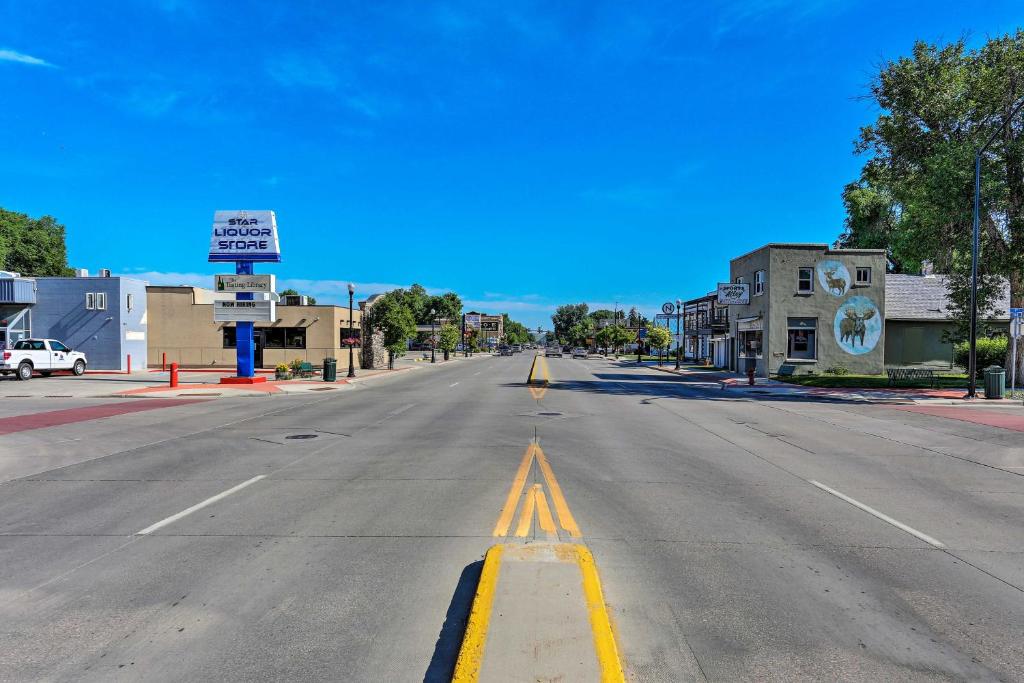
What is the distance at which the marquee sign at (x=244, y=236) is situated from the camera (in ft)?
101

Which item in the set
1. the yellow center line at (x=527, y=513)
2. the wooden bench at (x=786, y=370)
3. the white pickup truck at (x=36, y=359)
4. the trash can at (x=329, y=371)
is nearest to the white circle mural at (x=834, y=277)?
the wooden bench at (x=786, y=370)

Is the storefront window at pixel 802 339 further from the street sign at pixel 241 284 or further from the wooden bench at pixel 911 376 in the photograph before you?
the street sign at pixel 241 284

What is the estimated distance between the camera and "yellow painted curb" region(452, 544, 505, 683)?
3609mm

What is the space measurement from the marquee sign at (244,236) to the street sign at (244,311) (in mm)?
2321

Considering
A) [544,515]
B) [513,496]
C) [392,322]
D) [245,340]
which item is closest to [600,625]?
[544,515]

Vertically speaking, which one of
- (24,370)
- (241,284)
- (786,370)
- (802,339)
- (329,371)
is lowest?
(786,370)

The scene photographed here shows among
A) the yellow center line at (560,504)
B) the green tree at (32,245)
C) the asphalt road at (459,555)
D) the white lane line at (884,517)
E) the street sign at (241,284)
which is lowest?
the white lane line at (884,517)

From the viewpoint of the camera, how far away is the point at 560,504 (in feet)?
25.3

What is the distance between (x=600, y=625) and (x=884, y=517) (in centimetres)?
521

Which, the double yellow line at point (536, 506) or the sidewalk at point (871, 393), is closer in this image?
the double yellow line at point (536, 506)

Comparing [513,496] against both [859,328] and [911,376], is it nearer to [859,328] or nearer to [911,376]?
[911,376]

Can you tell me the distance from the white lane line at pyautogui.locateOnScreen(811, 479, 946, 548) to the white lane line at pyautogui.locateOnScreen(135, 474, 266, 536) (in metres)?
8.48

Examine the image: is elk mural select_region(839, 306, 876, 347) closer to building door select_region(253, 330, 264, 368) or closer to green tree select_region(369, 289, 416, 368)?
green tree select_region(369, 289, 416, 368)

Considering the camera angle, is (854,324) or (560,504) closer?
(560,504)
